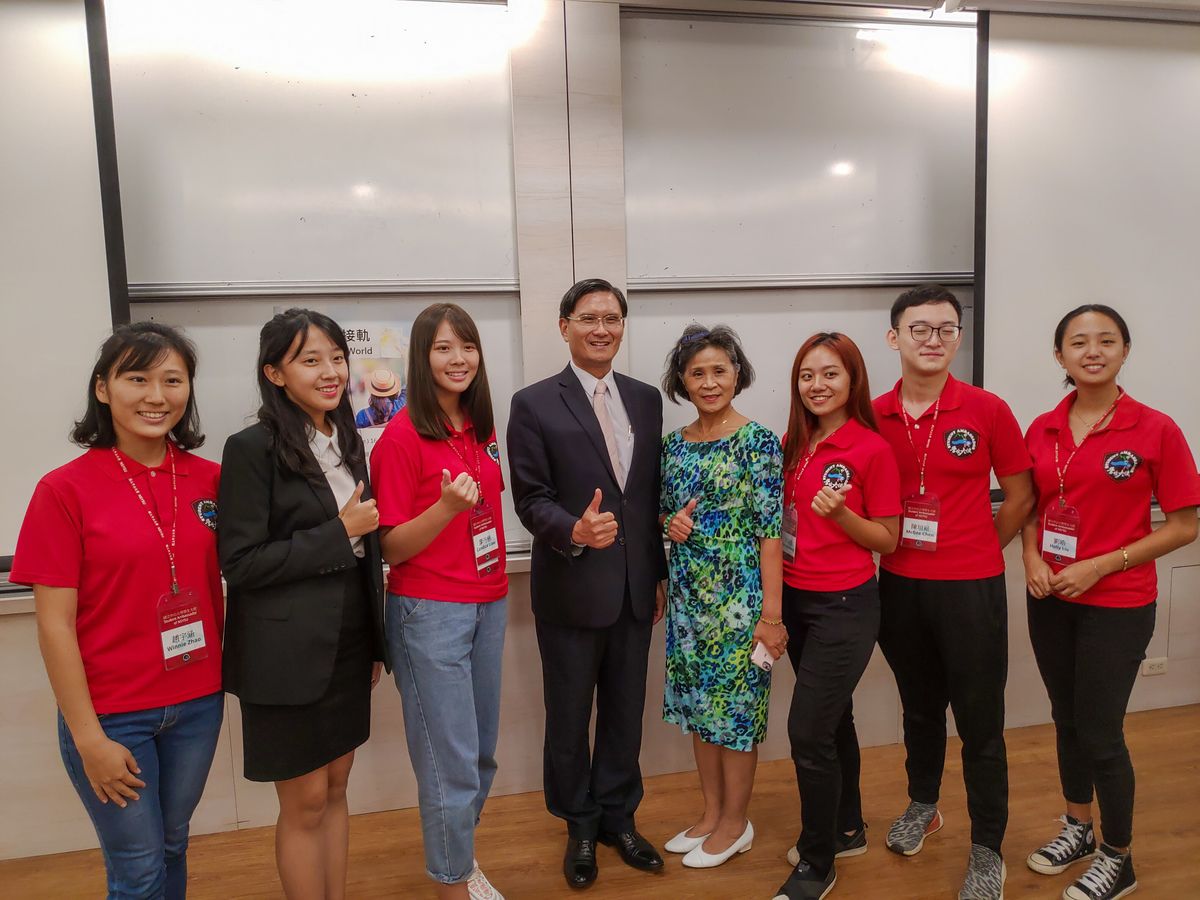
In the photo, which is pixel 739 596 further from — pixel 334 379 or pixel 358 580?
pixel 334 379

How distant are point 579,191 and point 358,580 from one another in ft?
5.71

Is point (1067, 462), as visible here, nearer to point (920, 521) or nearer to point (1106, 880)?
point (920, 521)

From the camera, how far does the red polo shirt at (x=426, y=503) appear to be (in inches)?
69.5

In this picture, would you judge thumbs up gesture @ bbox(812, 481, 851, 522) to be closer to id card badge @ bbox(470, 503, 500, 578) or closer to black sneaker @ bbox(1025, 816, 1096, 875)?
id card badge @ bbox(470, 503, 500, 578)

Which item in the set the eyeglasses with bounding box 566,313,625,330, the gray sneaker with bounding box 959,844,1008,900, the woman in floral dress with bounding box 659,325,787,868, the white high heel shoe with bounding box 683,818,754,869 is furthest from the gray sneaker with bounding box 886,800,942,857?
the eyeglasses with bounding box 566,313,625,330

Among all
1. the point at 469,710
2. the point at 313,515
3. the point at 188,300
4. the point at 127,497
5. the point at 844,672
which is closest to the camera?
the point at 127,497

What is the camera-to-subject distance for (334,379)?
1.65 m

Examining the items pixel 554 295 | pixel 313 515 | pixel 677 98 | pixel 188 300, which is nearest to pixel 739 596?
pixel 313 515

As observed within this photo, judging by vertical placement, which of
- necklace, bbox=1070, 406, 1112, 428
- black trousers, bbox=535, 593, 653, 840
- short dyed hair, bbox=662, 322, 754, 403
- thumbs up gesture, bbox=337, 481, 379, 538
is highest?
short dyed hair, bbox=662, 322, 754, 403

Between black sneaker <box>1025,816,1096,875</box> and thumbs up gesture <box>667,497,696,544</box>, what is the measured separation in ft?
5.12

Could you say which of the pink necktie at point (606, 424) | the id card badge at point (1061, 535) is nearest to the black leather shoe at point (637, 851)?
the pink necktie at point (606, 424)

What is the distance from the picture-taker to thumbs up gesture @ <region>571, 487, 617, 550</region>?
73.7 inches

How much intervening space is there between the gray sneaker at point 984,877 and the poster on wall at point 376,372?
2.42 metres

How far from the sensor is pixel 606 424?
2156mm
